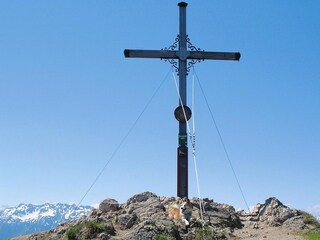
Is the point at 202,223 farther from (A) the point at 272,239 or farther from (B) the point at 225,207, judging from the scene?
(B) the point at 225,207

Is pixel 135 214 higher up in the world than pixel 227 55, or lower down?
lower down

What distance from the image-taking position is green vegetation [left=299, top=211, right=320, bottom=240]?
687 inches

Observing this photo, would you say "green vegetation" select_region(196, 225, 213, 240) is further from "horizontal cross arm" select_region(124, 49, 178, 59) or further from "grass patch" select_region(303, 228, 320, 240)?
"horizontal cross arm" select_region(124, 49, 178, 59)

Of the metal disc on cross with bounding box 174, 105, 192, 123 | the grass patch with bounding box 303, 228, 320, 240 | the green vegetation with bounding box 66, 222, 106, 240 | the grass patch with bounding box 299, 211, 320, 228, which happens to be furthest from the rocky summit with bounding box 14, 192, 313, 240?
the metal disc on cross with bounding box 174, 105, 192, 123

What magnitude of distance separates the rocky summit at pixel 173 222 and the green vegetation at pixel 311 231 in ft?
0.50

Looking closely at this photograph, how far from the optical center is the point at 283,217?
66.8 ft

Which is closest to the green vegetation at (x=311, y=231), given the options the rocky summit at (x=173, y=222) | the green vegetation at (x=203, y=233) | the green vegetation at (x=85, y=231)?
the rocky summit at (x=173, y=222)

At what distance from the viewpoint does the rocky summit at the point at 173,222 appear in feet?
56.2

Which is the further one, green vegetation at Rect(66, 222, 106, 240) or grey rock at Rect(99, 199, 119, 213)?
grey rock at Rect(99, 199, 119, 213)

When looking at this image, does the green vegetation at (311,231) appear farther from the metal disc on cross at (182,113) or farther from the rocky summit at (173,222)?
the metal disc on cross at (182,113)

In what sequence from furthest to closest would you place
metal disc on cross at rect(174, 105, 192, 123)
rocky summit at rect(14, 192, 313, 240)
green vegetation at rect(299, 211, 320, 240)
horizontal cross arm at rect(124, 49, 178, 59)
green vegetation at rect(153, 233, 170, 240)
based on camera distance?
horizontal cross arm at rect(124, 49, 178, 59) → metal disc on cross at rect(174, 105, 192, 123) → green vegetation at rect(299, 211, 320, 240) → rocky summit at rect(14, 192, 313, 240) → green vegetation at rect(153, 233, 170, 240)

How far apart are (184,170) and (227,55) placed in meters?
6.68

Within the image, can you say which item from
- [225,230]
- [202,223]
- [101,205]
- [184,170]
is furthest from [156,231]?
[184,170]

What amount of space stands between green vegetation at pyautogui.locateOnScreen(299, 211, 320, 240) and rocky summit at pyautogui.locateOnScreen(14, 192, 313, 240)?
15 cm
